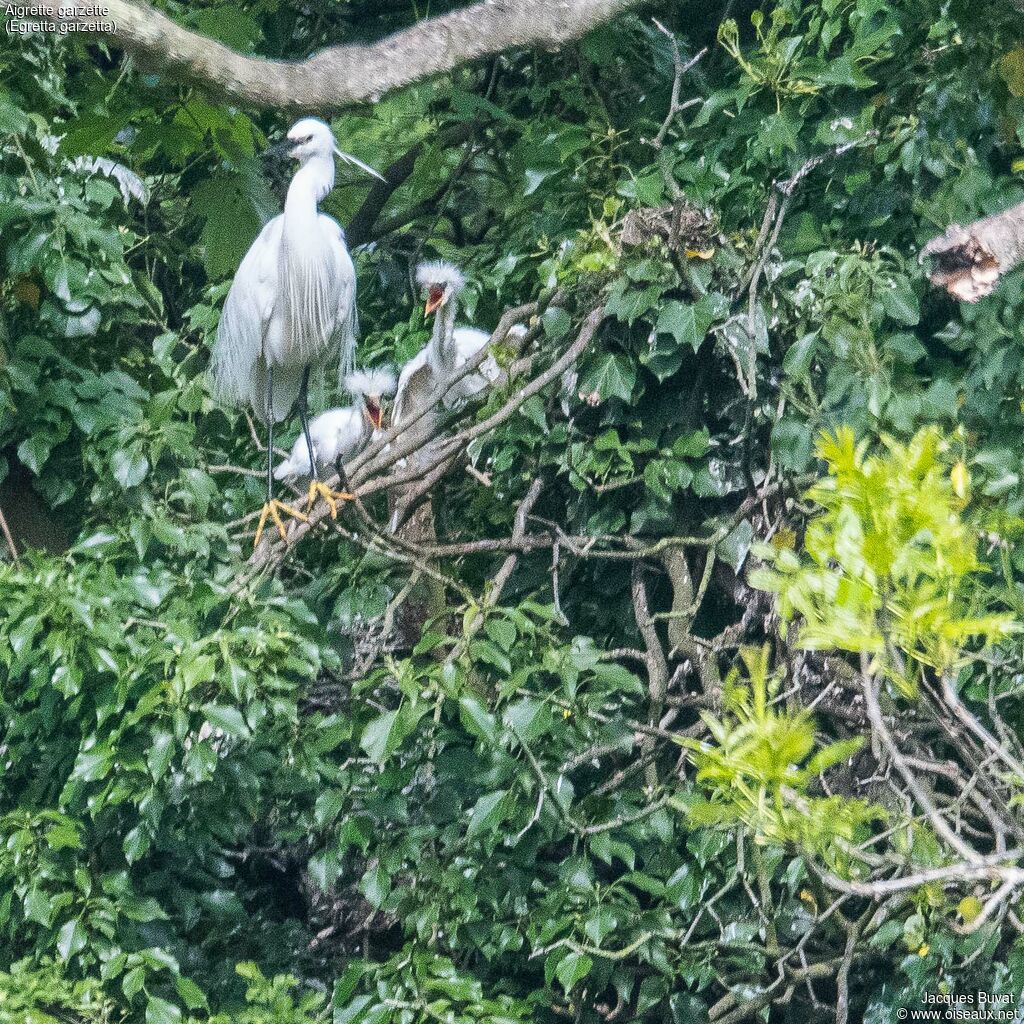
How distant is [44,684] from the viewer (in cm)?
274

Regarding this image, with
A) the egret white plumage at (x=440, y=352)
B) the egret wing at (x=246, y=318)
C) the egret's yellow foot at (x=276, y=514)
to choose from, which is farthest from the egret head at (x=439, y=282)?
the egret's yellow foot at (x=276, y=514)

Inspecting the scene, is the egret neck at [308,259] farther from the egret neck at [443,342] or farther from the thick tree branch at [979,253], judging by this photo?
the thick tree branch at [979,253]

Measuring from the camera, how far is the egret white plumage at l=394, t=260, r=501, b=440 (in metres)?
3.69

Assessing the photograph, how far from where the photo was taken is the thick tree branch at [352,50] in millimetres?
1567

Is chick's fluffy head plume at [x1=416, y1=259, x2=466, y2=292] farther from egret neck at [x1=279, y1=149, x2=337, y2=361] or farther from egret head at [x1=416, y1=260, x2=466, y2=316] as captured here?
egret neck at [x1=279, y1=149, x2=337, y2=361]

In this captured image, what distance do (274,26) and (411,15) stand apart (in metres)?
0.36

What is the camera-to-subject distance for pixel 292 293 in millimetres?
3889

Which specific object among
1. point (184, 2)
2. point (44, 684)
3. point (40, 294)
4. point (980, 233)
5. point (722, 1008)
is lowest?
point (722, 1008)

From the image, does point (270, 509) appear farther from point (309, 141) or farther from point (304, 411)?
point (309, 141)

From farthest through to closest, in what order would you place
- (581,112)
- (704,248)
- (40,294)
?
1. (581,112)
2. (40,294)
3. (704,248)

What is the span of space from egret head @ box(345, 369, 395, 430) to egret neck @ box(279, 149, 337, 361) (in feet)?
0.46

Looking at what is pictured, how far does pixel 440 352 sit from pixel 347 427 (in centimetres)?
48

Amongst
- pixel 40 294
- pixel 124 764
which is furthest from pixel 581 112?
pixel 124 764

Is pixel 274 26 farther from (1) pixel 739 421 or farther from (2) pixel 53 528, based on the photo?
(1) pixel 739 421
